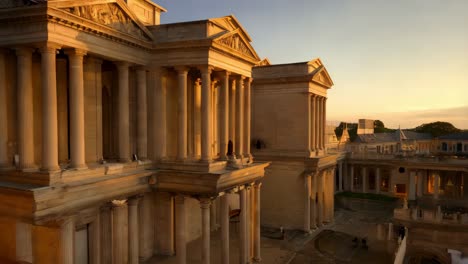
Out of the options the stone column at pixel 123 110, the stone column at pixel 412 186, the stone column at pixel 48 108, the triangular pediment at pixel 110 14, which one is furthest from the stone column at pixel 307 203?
the stone column at pixel 48 108

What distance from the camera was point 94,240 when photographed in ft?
60.4

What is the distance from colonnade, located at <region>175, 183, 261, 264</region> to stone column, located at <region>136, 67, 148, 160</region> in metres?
3.38

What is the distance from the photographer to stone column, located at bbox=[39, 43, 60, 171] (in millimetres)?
14664

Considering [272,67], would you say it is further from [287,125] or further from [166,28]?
[166,28]

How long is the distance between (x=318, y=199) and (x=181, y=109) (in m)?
21.1

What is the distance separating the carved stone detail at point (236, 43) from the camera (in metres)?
21.5

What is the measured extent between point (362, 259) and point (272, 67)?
18966mm

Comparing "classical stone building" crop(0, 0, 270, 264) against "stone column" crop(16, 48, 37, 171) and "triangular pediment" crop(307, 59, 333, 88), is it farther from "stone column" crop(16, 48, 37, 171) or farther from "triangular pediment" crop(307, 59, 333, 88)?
"triangular pediment" crop(307, 59, 333, 88)

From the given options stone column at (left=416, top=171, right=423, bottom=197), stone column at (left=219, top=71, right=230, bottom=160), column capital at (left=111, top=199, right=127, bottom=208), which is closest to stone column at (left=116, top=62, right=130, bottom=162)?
column capital at (left=111, top=199, right=127, bottom=208)

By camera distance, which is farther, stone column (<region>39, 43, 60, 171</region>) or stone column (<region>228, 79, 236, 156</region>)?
stone column (<region>228, 79, 236, 156</region>)

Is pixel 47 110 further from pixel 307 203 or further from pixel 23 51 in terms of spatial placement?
pixel 307 203

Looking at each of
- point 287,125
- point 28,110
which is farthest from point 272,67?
point 28,110

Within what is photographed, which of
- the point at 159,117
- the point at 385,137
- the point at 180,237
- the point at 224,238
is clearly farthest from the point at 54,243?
the point at 385,137

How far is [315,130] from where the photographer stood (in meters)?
36.4
